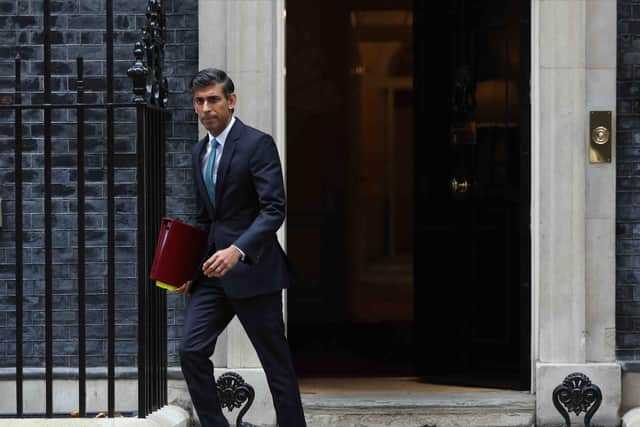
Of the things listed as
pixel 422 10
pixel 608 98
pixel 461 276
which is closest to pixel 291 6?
pixel 422 10

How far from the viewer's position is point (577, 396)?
7.66 m

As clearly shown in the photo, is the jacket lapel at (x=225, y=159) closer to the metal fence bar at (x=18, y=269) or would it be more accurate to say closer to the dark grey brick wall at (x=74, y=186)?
the metal fence bar at (x=18, y=269)

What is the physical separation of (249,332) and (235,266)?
0.38 metres

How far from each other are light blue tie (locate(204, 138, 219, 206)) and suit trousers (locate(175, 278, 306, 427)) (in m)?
0.39

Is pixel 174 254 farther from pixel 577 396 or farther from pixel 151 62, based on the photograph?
pixel 577 396

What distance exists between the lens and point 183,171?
785 centimetres

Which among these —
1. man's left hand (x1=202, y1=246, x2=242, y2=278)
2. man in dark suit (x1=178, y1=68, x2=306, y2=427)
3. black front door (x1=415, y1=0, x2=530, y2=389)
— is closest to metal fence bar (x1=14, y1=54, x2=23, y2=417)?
man in dark suit (x1=178, y1=68, x2=306, y2=427)

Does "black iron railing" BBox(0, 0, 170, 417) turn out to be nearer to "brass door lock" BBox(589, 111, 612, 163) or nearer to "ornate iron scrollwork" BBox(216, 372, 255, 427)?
"ornate iron scrollwork" BBox(216, 372, 255, 427)

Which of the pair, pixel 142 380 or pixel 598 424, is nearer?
pixel 142 380

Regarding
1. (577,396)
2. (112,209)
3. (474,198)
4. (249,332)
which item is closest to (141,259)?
(112,209)

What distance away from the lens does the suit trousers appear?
6246 mm

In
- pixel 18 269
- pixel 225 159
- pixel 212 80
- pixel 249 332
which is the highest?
pixel 212 80

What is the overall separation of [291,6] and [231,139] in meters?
5.98

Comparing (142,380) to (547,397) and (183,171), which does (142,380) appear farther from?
(547,397)
